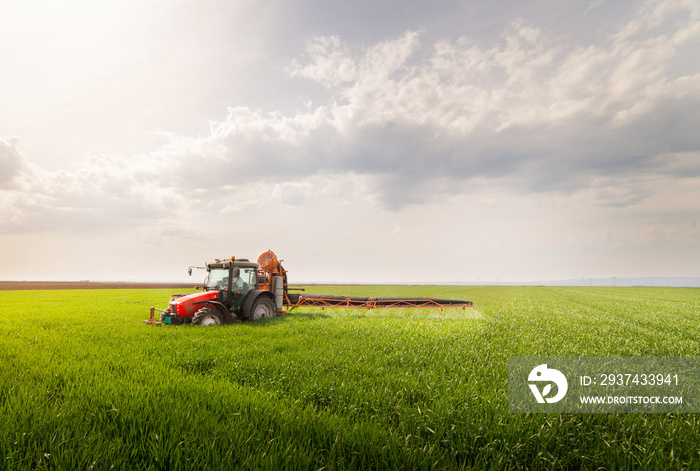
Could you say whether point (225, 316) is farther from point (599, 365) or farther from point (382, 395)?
point (599, 365)

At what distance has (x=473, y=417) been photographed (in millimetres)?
4562

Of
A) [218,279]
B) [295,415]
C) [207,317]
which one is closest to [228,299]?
[218,279]

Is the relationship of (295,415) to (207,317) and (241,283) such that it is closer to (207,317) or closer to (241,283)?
(207,317)

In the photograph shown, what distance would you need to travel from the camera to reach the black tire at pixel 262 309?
13.7m

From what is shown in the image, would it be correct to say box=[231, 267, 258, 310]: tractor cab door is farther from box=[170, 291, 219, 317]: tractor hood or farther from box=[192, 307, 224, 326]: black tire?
box=[192, 307, 224, 326]: black tire

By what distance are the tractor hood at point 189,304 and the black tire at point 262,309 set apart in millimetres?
1663

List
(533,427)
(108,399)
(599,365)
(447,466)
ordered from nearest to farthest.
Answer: (447,466)
(533,427)
(108,399)
(599,365)

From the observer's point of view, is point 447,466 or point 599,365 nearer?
point 447,466

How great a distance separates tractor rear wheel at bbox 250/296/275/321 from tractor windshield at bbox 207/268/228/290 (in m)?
1.50

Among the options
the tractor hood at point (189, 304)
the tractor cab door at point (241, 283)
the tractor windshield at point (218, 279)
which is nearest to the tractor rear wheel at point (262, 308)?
the tractor cab door at point (241, 283)

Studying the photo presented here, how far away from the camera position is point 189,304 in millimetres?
12391

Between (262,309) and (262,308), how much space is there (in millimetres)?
44

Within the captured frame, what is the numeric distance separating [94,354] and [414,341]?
7.95 m

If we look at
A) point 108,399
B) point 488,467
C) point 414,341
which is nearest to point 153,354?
point 108,399
